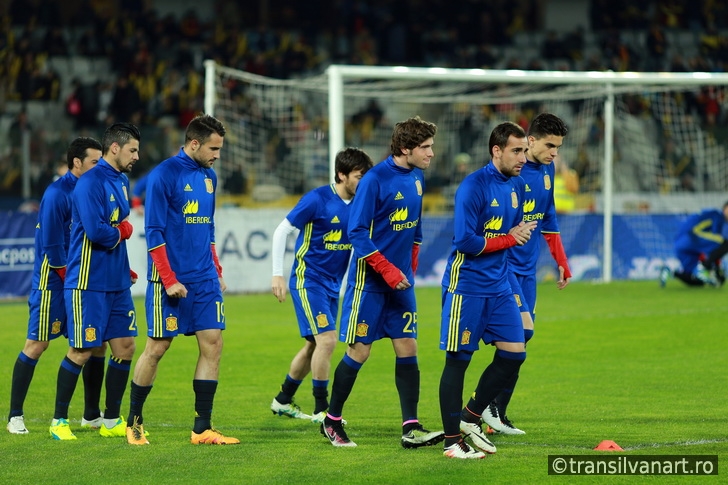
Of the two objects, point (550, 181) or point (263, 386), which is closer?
point (550, 181)

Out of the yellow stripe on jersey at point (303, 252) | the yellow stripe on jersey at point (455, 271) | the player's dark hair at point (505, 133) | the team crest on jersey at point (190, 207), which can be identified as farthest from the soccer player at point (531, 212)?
the team crest on jersey at point (190, 207)

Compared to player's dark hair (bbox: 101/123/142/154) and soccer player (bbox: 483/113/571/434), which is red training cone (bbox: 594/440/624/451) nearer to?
soccer player (bbox: 483/113/571/434)

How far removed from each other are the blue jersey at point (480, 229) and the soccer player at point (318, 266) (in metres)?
1.51

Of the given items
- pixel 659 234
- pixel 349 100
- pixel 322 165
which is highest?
pixel 349 100

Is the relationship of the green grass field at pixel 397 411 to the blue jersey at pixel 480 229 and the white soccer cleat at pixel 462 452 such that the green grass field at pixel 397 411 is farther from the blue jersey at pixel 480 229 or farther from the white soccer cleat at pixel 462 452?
the blue jersey at pixel 480 229

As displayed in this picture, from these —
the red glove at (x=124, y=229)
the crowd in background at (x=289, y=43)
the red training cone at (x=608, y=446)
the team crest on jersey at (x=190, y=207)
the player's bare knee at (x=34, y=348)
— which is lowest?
the red training cone at (x=608, y=446)

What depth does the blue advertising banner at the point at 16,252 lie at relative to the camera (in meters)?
17.9

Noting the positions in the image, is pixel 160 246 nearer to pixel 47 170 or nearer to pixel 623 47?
pixel 47 170

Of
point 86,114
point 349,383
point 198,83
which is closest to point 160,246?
point 349,383

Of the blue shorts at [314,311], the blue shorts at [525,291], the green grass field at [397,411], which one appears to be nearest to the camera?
the green grass field at [397,411]

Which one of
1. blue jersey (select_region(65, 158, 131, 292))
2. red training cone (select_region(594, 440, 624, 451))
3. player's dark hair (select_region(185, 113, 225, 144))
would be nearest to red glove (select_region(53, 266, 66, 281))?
blue jersey (select_region(65, 158, 131, 292))

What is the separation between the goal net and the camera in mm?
22594

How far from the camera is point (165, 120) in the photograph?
2708 centimetres

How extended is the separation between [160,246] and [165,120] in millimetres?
20284
